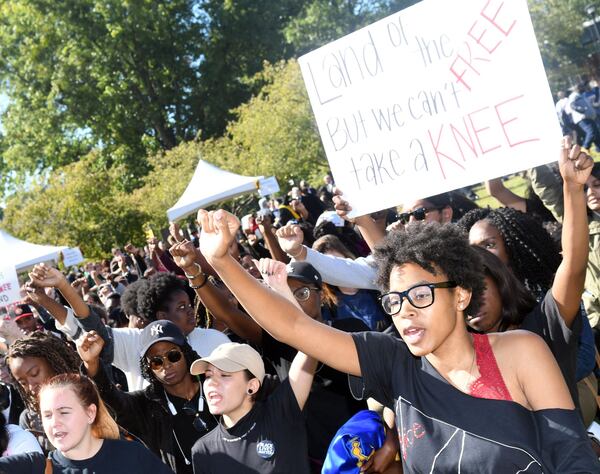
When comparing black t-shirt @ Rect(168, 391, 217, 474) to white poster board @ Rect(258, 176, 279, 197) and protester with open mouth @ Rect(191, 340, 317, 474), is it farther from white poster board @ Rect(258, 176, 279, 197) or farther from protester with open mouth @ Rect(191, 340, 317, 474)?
white poster board @ Rect(258, 176, 279, 197)

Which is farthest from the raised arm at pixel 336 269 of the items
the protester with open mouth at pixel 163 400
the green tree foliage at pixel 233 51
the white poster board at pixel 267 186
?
the green tree foliage at pixel 233 51

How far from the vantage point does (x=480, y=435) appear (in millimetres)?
2453

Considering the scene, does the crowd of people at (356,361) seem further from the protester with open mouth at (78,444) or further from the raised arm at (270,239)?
the raised arm at (270,239)

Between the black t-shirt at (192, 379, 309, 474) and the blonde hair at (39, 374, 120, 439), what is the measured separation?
1.31 feet

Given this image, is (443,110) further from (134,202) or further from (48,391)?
(134,202)

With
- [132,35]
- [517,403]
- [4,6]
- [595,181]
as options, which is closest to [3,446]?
[517,403]

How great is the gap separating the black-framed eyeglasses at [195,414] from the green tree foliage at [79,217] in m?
24.2

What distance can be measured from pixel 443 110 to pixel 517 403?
1.92 metres

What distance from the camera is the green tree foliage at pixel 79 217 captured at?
2780 cm

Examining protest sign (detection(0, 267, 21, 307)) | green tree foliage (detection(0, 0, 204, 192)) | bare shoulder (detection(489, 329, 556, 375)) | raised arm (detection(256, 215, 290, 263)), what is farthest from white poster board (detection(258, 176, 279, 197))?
green tree foliage (detection(0, 0, 204, 192))

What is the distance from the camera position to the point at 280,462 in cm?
346

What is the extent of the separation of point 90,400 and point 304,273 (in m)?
1.26

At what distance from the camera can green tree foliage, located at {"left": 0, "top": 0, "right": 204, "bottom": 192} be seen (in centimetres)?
3925

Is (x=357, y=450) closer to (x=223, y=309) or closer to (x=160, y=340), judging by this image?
(x=160, y=340)
